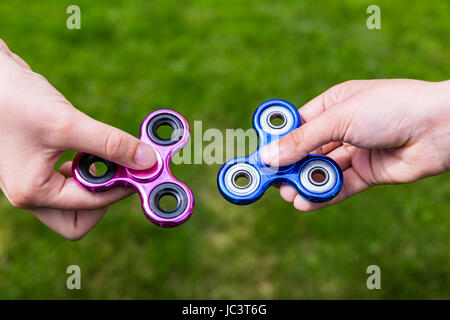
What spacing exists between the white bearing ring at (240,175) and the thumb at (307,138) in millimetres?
87

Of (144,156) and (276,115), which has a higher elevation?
(276,115)

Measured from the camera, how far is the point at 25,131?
1558 millimetres

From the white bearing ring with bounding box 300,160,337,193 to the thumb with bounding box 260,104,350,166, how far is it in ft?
0.29

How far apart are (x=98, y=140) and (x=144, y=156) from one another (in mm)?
165

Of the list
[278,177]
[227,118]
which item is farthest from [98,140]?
[227,118]

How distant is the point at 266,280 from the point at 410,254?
810 mm

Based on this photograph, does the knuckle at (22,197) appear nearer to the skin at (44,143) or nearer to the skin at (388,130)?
the skin at (44,143)

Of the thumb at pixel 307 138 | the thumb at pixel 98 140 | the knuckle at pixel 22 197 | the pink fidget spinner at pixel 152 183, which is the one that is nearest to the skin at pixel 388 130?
the thumb at pixel 307 138

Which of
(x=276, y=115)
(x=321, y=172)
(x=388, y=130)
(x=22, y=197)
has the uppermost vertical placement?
(x=276, y=115)

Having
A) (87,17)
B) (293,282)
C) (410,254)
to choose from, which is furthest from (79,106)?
(410,254)

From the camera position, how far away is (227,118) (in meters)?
2.98

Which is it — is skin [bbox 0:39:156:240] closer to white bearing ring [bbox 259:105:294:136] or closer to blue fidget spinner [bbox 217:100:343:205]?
blue fidget spinner [bbox 217:100:343:205]

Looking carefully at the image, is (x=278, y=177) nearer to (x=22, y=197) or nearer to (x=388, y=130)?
(x=388, y=130)

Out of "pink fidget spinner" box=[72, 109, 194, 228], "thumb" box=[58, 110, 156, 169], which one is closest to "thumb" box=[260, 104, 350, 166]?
"pink fidget spinner" box=[72, 109, 194, 228]
